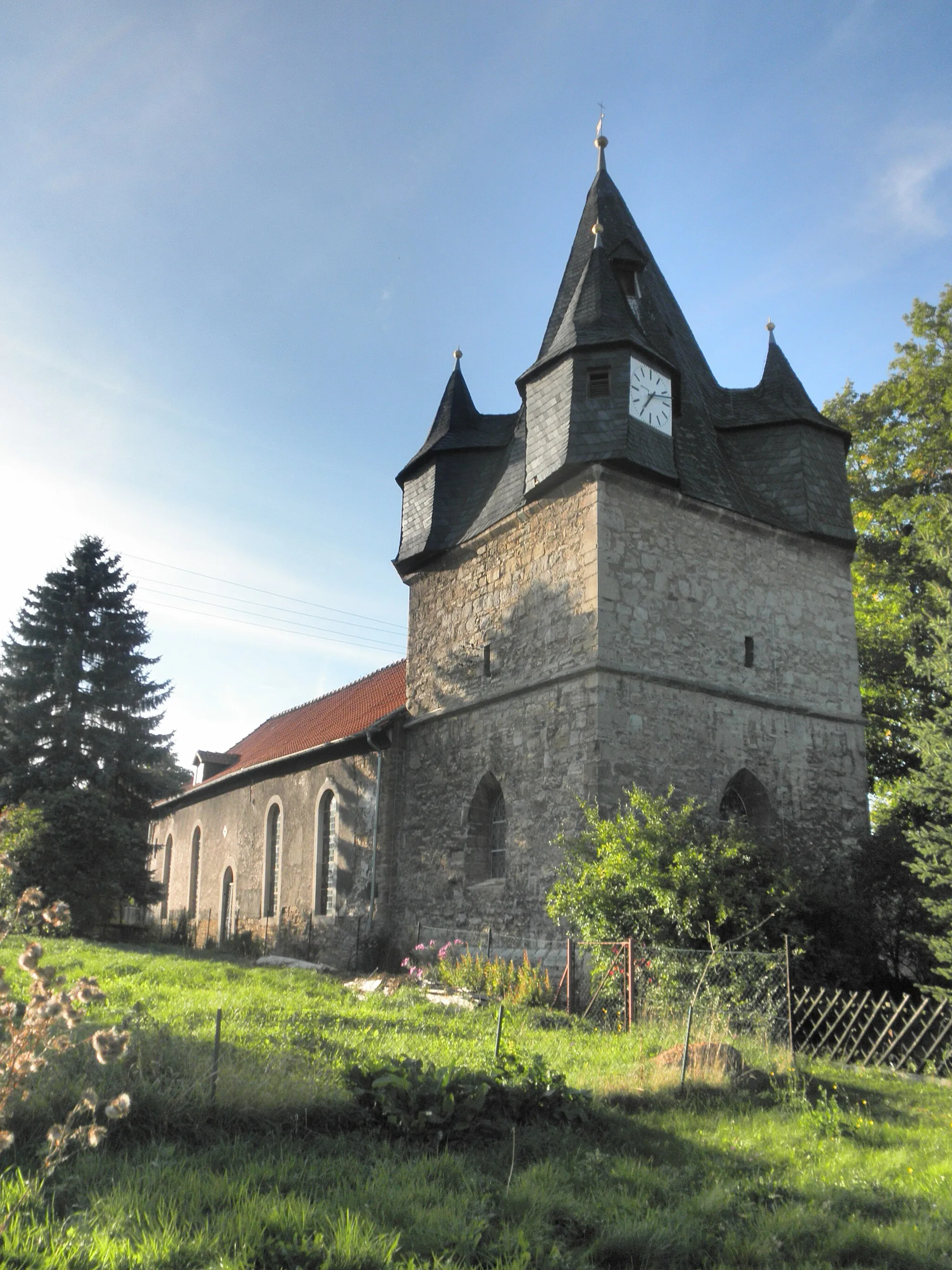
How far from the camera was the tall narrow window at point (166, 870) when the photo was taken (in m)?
30.7

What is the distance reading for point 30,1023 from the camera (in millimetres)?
4051

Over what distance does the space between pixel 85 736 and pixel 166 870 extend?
9.13 meters

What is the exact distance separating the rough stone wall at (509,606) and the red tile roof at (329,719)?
5.11 feet

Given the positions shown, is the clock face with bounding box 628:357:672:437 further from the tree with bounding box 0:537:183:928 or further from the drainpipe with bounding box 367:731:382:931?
the tree with bounding box 0:537:183:928

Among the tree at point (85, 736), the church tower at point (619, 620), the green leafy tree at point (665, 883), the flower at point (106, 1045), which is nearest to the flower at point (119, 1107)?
the flower at point (106, 1045)

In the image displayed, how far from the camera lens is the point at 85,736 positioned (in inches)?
920

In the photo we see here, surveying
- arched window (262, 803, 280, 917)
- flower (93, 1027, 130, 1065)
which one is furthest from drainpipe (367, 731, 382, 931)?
flower (93, 1027, 130, 1065)

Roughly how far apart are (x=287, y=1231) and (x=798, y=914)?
32.2ft

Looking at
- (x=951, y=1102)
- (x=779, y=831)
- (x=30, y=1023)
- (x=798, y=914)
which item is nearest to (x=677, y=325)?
(x=779, y=831)

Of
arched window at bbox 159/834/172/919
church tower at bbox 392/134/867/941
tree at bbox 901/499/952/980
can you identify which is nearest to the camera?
tree at bbox 901/499/952/980

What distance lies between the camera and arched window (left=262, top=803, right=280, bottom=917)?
74.6 feet

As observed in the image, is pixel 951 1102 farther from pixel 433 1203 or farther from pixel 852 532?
pixel 852 532

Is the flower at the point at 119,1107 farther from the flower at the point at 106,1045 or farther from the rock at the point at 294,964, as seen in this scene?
the rock at the point at 294,964

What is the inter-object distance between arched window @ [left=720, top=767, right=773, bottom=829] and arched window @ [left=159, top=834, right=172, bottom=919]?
65.7 ft
